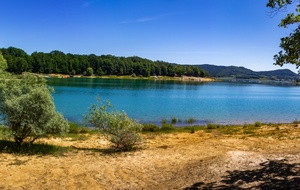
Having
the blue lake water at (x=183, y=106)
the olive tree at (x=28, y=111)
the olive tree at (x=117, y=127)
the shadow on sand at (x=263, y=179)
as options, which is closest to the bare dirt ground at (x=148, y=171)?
the shadow on sand at (x=263, y=179)

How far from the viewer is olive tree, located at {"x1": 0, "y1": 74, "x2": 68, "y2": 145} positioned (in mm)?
13312

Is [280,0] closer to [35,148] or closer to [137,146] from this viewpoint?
[137,146]

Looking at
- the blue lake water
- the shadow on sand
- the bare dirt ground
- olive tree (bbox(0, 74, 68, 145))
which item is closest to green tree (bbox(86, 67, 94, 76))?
the blue lake water

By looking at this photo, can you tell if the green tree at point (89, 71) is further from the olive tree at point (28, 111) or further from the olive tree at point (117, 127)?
the olive tree at point (28, 111)

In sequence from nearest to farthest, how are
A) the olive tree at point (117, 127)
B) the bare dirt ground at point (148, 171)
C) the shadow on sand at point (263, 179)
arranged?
the shadow on sand at point (263, 179), the bare dirt ground at point (148, 171), the olive tree at point (117, 127)

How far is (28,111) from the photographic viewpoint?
43.8ft

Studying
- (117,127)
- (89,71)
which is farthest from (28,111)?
(89,71)

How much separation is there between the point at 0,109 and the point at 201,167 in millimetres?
9865

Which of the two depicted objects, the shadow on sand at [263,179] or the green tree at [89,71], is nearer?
the shadow on sand at [263,179]

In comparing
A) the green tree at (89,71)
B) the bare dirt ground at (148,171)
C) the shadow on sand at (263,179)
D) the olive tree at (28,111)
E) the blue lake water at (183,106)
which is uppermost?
the green tree at (89,71)

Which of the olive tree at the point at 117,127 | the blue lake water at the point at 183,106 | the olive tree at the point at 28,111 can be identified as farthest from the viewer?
the blue lake water at the point at 183,106

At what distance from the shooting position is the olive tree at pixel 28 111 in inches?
524

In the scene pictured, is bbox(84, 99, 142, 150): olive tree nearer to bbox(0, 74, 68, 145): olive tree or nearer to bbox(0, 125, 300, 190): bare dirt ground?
bbox(0, 125, 300, 190): bare dirt ground

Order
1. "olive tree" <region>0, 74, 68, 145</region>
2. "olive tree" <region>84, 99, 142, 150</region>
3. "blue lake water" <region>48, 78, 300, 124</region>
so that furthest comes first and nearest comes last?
"blue lake water" <region>48, 78, 300, 124</region> < "olive tree" <region>84, 99, 142, 150</region> < "olive tree" <region>0, 74, 68, 145</region>
